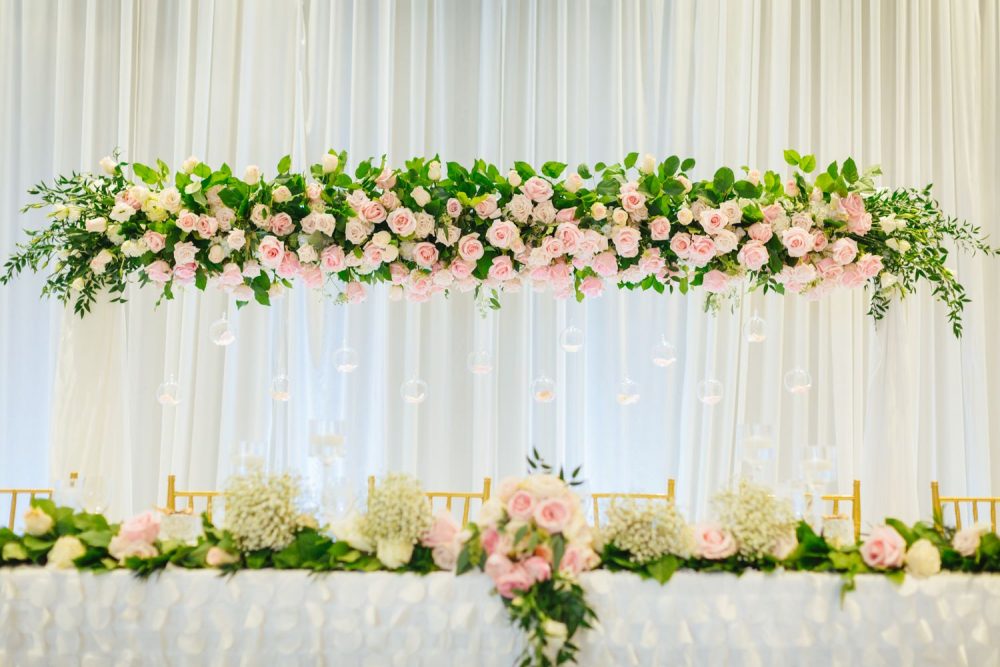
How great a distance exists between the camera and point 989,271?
571 centimetres

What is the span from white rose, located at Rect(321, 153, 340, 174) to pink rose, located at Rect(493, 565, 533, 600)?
1.86 metres

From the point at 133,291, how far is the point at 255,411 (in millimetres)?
1006

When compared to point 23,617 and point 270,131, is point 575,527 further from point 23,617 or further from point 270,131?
point 270,131

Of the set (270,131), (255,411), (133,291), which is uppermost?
(270,131)

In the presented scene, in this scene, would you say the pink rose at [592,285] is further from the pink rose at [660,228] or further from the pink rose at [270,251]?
the pink rose at [270,251]

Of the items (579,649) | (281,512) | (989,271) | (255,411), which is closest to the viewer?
(579,649)

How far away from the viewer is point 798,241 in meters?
3.31

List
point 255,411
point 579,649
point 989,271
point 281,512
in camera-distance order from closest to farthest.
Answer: point 579,649 < point 281,512 < point 255,411 < point 989,271

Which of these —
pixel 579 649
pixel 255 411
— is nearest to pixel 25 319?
pixel 255 411

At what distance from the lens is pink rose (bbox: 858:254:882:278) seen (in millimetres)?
3430

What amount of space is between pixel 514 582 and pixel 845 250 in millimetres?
2034

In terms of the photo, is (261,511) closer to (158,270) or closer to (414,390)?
(158,270)

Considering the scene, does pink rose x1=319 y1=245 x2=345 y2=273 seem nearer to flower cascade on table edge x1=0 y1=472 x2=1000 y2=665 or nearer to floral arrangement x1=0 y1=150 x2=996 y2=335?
floral arrangement x1=0 y1=150 x2=996 y2=335

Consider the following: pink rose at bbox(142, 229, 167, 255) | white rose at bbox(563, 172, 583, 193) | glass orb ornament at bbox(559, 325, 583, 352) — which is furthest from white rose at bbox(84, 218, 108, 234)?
glass orb ornament at bbox(559, 325, 583, 352)
